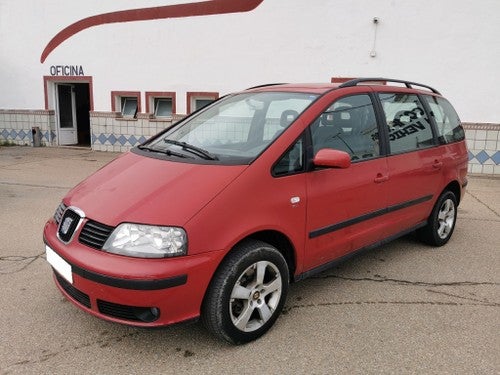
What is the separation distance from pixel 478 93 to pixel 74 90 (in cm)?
1030

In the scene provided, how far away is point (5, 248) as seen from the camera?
4.48m

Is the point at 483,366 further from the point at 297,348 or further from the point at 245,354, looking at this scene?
the point at 245,354

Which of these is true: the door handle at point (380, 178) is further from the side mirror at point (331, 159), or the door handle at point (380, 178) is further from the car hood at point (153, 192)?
the car hood at point (153, 192)

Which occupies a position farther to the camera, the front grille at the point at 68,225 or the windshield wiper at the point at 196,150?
the windshield wiper at the point at 196,150

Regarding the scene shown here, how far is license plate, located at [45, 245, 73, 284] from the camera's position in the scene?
2647mm

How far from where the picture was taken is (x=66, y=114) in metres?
12.6

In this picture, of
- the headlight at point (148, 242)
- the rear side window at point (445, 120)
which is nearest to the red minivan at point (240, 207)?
the headlight at point (148, 242)

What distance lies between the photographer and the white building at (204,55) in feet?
27.7

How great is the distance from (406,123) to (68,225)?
3.00 meters

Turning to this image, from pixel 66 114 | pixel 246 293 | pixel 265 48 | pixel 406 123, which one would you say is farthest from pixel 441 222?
pixel 66 114

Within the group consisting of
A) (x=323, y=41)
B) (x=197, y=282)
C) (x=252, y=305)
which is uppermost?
(x=323, y=41)

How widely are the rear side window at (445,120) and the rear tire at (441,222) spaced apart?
1.96ft

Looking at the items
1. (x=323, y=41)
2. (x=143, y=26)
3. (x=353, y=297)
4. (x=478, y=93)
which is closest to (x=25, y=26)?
(x=143, y=26)

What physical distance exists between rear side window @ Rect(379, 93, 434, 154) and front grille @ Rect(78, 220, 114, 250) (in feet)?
8.03
